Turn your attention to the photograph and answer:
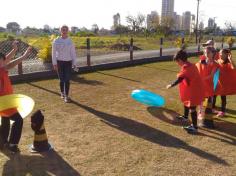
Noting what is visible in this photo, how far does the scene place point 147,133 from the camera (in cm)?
618

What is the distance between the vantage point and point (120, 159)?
4941mm

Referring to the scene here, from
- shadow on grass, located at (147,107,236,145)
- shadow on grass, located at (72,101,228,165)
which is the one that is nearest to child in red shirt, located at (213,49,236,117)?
shadow on grass, located at (147,107,236,145)

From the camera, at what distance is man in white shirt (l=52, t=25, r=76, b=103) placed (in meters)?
8.16

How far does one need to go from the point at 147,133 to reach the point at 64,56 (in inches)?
124

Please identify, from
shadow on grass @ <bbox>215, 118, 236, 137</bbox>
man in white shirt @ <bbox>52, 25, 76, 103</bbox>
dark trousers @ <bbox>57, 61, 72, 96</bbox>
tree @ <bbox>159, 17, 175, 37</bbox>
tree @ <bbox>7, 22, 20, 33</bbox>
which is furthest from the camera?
tree @ <bbox>159, 17, 175, 37</bbox>

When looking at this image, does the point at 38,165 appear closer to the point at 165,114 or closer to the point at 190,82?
the point at 190,82

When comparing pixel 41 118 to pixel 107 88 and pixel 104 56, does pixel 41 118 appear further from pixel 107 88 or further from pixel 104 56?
pixel 104 56

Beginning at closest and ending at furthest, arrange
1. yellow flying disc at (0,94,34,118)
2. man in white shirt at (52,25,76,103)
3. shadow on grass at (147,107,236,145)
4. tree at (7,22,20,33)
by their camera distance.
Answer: yellow flying disc at (0,94,34,118) → shadow on grass at (147,107,236,145) → man in white shirt at (52,25,76,103) → tree at (7,22,20,33)

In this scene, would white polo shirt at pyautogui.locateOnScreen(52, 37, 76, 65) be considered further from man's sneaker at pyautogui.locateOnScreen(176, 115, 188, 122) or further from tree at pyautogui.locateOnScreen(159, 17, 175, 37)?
tree at pyautogui.locateOnScreen(159, 17, 175, 37)

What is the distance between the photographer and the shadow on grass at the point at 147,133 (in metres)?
5.26

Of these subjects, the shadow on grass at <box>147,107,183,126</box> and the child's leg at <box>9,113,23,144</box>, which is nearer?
the child's leg at <box>9,113,23,144</box>

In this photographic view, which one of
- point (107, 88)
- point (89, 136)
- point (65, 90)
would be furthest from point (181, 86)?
point (107, 88)

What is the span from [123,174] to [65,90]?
432 centimetres

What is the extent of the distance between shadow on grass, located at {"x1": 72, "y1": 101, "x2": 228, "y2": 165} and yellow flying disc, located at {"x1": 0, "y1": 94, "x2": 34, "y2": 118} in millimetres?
1917
